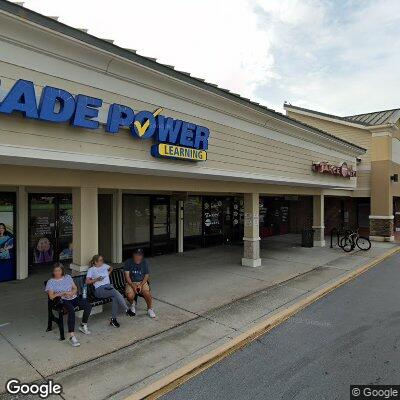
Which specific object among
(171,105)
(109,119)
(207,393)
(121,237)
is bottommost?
(207,393)

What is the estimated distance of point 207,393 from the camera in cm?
458

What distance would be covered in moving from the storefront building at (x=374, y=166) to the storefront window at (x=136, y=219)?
1240 cm

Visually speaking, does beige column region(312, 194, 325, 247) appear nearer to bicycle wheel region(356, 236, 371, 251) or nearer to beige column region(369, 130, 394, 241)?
bicycle wheel region(356, 236, 371, 251)

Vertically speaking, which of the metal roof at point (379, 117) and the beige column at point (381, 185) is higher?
the metal roof at point (379, 117)

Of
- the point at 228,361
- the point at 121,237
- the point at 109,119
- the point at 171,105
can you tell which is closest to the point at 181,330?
the point at 228,361

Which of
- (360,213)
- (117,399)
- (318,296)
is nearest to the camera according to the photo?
(117,399)

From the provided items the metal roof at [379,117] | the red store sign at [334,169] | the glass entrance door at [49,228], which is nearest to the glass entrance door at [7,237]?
the glass entrance door at [49,228]

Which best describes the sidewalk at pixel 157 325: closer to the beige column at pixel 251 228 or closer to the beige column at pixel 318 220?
the beige column at pixel 251 228

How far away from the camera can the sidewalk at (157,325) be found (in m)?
4.92

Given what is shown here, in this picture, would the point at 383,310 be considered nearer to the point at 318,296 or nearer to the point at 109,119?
the point at 318,296

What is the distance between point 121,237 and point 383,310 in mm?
8451

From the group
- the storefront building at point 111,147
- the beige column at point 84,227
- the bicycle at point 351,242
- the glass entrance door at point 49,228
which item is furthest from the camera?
the bicycle at point 351,242

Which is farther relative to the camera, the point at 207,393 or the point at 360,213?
the point at 360,213

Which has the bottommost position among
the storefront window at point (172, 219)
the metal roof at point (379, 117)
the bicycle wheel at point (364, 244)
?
the bicycle wheel at point (364, 244)
